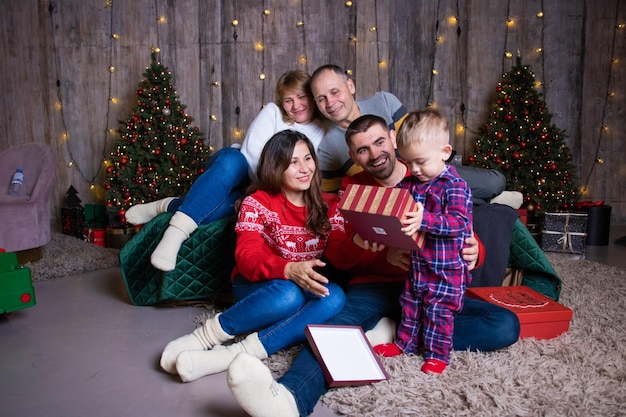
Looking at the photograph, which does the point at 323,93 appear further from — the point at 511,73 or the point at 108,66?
the point at 108,66

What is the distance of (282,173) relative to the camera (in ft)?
7.09

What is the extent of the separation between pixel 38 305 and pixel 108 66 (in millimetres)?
3090

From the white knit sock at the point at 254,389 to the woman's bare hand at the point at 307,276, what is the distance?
366mm

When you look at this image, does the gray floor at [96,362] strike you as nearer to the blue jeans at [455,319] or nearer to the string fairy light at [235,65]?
the blue jeans at [455,319]

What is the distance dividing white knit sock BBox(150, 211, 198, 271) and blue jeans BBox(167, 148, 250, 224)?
0.04 metres

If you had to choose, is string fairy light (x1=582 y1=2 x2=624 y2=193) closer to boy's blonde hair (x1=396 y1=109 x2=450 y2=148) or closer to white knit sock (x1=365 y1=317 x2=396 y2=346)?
white knit sock (x1=365 y1=317 x2=396 y2=346)

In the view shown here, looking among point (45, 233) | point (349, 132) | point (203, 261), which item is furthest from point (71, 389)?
point (45, 233)

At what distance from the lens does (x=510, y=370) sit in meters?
1.84

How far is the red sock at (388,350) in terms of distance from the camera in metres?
1.99

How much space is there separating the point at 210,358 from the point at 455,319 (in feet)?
3.04

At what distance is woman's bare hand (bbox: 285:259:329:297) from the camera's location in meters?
1.76

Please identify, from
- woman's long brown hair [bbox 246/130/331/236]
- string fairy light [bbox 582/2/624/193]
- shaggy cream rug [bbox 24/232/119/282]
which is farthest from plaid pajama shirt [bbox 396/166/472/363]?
string fairy light [bbox 582/2/624/193]

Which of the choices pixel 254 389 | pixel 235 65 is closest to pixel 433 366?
pixel 254 389

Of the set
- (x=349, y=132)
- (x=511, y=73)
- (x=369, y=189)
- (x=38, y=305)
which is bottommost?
(x=38, y=305)
